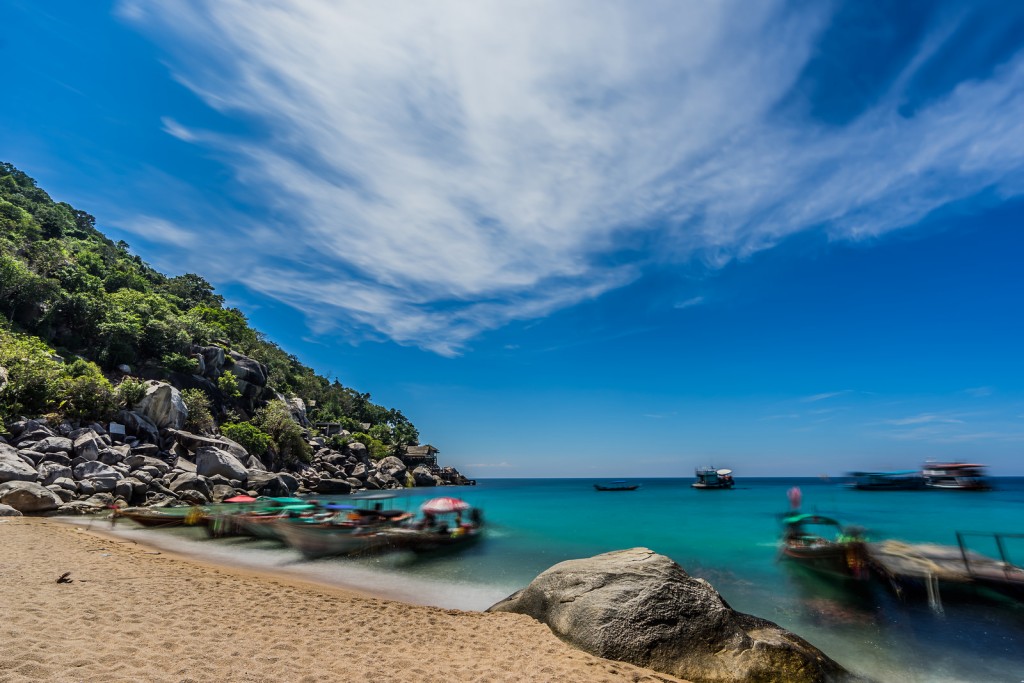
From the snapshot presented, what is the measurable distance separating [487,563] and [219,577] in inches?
394

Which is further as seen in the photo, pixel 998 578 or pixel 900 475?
pixel 900 475

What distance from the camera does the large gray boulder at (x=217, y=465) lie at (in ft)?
116

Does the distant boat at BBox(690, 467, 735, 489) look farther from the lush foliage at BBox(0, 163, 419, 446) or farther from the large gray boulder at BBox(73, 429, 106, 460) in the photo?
the large gray boulder at BBox(73, 429, 106, 460)

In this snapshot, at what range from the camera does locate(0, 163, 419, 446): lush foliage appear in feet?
101

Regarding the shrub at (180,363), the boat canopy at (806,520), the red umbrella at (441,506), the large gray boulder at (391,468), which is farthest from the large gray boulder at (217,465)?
the boat canopy at (806,520)

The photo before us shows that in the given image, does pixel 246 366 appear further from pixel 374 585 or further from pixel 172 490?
pixel 374 585

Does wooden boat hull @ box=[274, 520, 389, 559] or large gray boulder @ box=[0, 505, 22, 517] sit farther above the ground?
large gray boulder @ box=[0, 505, 22, 517]

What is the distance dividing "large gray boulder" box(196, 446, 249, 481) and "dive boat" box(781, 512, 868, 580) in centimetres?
3849

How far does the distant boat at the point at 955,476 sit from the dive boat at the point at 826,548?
2563 inches

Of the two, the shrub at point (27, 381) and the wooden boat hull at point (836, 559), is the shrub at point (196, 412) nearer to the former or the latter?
the shrub at point (27, 381)

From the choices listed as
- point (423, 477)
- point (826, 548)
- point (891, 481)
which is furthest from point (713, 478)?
point (826, 548)

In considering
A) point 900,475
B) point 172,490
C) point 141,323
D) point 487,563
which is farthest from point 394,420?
point 900,475

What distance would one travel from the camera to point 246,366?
56781 mm

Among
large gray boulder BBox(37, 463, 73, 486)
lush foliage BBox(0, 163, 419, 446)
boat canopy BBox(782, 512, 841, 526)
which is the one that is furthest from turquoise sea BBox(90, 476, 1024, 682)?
lush foliage BBox(0, 163, 419, 446)
